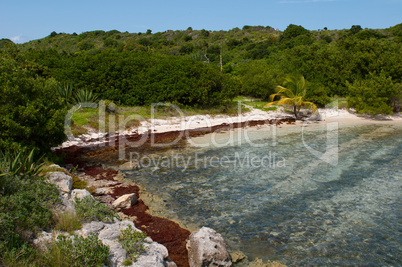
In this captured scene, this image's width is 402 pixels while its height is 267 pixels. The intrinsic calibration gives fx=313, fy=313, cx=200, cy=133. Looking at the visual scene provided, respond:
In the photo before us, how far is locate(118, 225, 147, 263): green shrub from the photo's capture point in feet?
18.5

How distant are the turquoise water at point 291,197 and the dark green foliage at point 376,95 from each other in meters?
7.19

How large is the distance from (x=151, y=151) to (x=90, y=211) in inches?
330

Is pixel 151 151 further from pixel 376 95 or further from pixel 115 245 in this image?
pixel 376 95

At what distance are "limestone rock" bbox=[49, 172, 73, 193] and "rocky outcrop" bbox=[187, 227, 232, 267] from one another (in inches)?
144

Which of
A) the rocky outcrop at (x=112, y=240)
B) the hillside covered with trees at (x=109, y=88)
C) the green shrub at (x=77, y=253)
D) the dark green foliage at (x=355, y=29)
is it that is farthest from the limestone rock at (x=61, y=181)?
the dark green foliage at (x=355, y=29)

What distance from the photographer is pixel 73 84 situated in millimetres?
20391

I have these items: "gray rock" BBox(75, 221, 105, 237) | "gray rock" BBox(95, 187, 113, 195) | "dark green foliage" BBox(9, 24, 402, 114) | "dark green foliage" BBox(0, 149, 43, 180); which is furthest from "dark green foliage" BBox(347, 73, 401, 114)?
"dark green foliage" BBox(0, 149, 43, 180)

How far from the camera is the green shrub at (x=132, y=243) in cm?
562

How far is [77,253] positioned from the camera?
16.9 feet

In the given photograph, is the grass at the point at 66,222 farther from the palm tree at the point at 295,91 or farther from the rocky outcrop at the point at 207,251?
the palm tree at the point at 295,91

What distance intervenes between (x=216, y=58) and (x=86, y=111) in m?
33.9

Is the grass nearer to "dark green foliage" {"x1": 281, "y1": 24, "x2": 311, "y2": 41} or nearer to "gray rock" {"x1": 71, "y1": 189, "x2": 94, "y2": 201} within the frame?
"gray rock" {"x1": 71, "y1": 189, "x2": 94, "y2": 201}

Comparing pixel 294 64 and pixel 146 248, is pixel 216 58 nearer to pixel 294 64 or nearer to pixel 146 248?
pixel 294 64

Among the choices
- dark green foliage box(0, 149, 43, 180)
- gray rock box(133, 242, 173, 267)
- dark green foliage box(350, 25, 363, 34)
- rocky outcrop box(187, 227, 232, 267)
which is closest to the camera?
gray rock box(133, 242, 173, 267)
